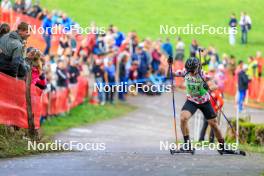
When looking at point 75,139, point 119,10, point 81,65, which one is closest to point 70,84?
point 81,65

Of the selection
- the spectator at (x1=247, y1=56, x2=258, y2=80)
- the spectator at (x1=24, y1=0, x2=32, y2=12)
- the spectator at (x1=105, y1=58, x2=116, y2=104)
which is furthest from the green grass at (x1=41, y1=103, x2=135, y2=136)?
the spectator at (x1=247, y1=56, x2=258, y2=80)

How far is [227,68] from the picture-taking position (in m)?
39.0

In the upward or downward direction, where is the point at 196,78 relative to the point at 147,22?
downward

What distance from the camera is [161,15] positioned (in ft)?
165

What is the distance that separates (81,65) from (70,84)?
2422mm

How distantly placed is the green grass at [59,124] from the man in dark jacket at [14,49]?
1.19 m

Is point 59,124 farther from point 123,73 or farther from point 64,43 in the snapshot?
point 123,73

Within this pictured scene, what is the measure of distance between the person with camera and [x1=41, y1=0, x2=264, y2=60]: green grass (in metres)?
24.9

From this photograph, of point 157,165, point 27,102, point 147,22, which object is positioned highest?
point 147,22

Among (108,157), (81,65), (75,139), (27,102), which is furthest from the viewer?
(81,65)

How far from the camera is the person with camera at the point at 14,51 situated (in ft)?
54.5

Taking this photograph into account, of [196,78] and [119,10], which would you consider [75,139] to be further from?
[119,10]

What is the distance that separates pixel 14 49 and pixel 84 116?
12.7m

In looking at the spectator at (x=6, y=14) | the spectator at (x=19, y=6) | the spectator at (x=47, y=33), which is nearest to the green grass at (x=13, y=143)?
the spectator at (x=6, y=14)
